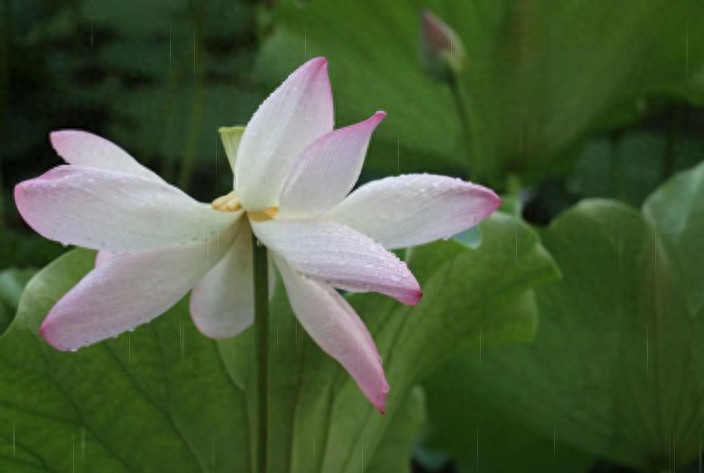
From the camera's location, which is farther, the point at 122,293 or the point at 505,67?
the point at 505,67

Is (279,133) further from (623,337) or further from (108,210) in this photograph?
(623,337)

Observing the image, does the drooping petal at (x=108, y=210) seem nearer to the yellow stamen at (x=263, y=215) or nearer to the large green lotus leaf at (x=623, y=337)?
the yellow stamen at (x=263, y=215)

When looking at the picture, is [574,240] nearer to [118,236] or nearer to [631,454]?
[631,454]

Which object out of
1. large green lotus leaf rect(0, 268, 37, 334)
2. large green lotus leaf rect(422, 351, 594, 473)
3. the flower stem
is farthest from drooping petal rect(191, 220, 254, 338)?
large green lotus leaf rect(422, 351, 594, 473)

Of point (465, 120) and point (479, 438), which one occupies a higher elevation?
point (465, 120)

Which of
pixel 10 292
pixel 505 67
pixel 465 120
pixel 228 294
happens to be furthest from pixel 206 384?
pixel 505 67

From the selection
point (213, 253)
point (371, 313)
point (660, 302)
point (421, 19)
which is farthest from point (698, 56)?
point (213, 253)

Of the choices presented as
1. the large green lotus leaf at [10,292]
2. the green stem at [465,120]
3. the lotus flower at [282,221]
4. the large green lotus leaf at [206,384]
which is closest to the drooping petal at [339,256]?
the lotus flower at [282,221]
